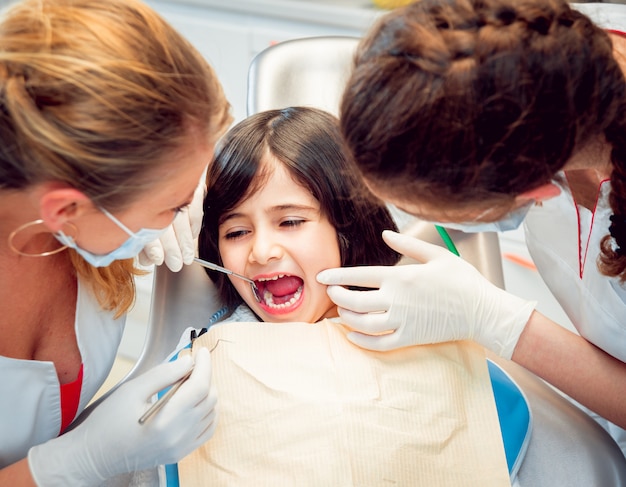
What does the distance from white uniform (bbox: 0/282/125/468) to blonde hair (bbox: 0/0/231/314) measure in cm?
42

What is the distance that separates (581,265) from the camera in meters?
1.37

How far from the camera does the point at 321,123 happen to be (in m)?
1.57

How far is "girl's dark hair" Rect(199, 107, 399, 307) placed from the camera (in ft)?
4.86

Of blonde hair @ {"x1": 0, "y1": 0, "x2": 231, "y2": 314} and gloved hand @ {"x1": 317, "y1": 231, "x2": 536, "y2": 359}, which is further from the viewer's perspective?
gloved hand @ {"x1": 317, "y1": 231, "x2": 536, "y2": 359}

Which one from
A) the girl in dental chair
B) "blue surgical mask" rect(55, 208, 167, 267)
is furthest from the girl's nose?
"blue surgical mask" rect(55, 208, 167, 267)

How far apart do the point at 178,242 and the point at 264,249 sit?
227mm

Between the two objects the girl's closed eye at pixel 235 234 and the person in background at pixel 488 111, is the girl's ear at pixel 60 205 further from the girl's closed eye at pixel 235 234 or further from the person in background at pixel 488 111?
the girl's closed eye at pixel 235 234

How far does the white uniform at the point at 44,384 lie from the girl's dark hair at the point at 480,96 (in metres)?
0.72

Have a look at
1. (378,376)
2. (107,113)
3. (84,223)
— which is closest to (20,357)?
(84,223)

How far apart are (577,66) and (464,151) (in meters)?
0.19

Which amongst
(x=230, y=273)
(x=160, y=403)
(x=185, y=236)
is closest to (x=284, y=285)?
(x=230, y=273)

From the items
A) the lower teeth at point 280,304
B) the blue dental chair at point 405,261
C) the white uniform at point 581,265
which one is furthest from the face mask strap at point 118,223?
the white uniform at point 581,265

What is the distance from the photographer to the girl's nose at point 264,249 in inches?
55.7

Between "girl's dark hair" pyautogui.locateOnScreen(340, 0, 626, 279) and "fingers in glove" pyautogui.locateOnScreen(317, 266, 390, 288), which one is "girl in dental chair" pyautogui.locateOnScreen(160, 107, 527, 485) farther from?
"girl's dark hair" pyautogui.locateOnScreen(340, 0, 626, 279)
